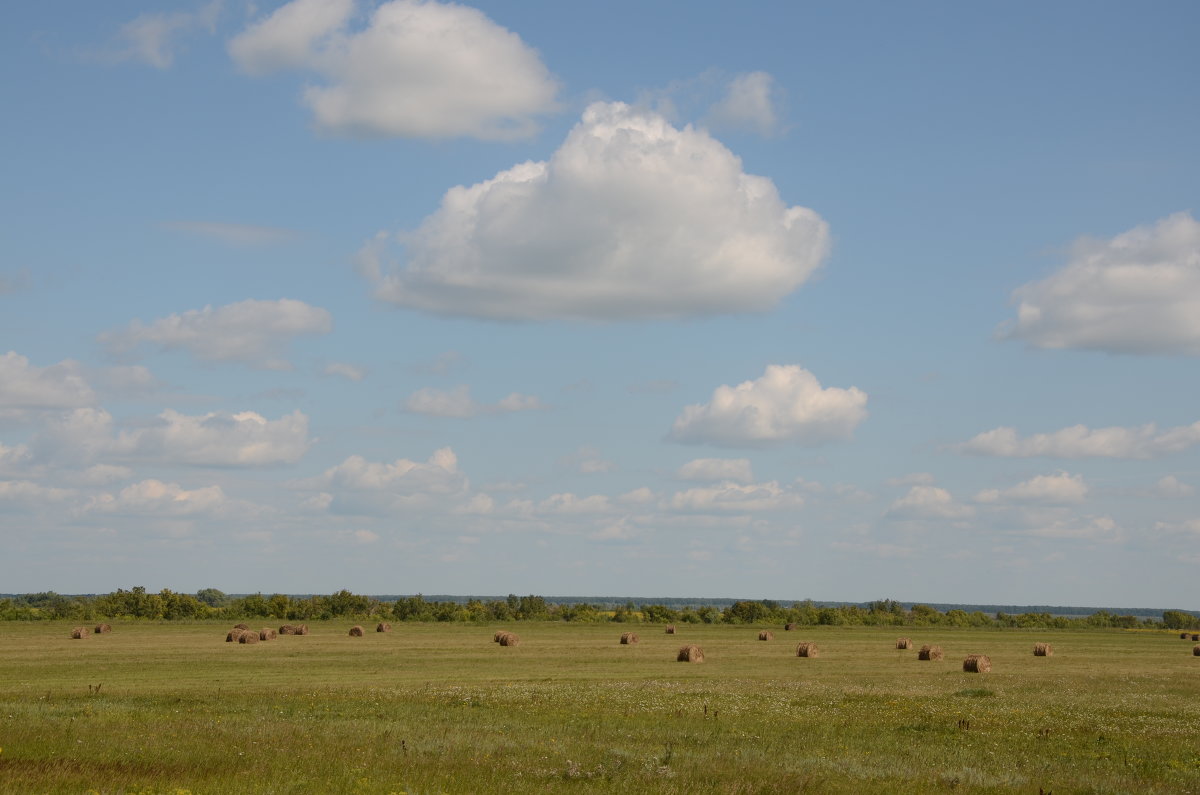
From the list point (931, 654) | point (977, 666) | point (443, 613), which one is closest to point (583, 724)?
point (977, 666)

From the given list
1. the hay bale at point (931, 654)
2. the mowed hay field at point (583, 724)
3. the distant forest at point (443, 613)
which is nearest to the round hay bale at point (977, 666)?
the mowed hay field at point (583, 724)

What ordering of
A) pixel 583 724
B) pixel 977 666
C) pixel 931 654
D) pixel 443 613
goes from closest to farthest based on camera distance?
pixel 583 724 → pixel 977 666 → pixel 931 654 → pixel 443 613

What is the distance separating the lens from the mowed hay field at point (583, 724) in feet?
62.4

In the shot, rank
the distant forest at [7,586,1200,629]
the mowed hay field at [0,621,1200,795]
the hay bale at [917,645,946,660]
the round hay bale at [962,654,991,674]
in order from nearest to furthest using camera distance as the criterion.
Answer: the mowed hay field at [0,621,1200,795], the round hay bale at [962,654,991,674], the hay bale at [917,645,946,660], the distant forest at [7,586,1200,629]

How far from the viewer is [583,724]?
2836 centimetres

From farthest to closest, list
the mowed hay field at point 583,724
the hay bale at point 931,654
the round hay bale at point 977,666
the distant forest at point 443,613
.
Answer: the distant forest at point 443,613 < the hay bale at point 931,654 < the round hay bale at point 977,666 < the mowed hay field at point 583,724

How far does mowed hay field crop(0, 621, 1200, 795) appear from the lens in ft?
62.4

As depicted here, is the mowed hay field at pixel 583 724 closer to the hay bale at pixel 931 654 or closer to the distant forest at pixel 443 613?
the hay bale at pixel 931 654

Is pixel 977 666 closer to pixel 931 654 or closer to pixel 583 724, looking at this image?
pixel 931 654

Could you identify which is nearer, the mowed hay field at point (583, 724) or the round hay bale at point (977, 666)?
the mowed hay field at point (583, 724)

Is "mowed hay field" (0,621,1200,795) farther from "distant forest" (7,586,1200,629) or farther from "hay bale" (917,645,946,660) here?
"distant forest" (7,586,1200,629)

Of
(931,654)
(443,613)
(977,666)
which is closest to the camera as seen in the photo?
(977,666)

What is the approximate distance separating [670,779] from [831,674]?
31.8 meters

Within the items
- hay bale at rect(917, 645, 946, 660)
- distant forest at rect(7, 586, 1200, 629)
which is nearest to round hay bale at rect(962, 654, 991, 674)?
hay bale at rect(917, 645, 946, 660)
